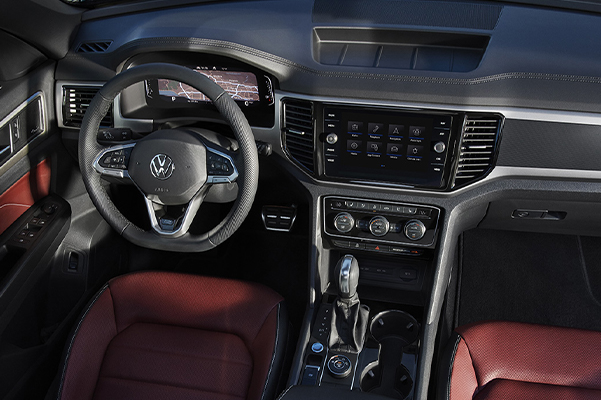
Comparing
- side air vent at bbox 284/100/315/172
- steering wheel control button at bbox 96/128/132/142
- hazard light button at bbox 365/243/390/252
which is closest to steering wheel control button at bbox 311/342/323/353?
hazard light button at bbox 365/243/390/252

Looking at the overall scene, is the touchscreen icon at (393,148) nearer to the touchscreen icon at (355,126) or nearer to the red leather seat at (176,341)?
the touchscreen icon at (355,126)

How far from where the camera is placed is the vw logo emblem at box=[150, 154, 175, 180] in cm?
161

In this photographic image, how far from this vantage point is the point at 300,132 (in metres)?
1.78

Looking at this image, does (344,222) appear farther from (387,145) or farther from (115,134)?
(115,134)

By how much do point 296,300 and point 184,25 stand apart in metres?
1.36

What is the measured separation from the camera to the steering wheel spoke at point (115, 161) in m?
1.68

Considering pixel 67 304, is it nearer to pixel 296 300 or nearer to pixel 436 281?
pixel 296 300

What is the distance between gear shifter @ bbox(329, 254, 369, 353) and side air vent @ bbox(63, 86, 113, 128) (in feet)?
3.45

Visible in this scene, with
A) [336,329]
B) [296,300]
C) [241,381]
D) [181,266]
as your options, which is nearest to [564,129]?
[336,329]

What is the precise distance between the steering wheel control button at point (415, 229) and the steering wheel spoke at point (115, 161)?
3.06ft

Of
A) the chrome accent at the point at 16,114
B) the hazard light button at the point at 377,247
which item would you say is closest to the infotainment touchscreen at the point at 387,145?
the hazard light button at the point at 377,247

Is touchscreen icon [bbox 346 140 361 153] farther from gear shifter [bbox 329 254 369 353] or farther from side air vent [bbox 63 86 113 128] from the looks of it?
side air vent [bbox 63 86 113 128]

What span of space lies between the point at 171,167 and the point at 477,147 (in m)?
0.94

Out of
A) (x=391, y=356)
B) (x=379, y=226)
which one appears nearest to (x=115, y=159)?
(x=379, y=226)
